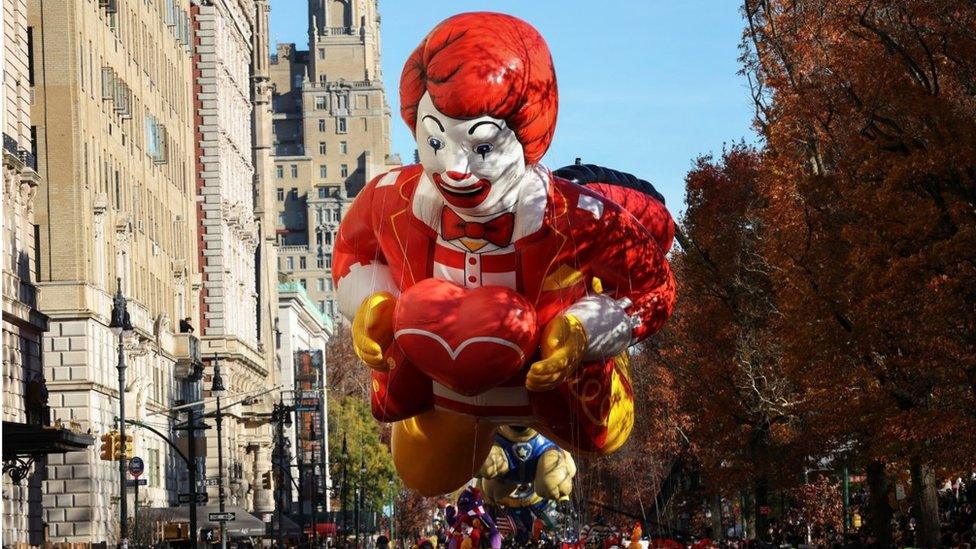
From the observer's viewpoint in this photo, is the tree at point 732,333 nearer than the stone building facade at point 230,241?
Yes

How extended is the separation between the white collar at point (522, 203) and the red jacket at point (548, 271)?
0.25ft

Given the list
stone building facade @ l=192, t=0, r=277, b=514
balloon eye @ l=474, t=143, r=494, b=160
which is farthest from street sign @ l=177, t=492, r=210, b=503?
balloon eye @ l=474, t=143, r=494, b=160

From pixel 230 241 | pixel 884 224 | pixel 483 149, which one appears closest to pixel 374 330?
pixel 483 149

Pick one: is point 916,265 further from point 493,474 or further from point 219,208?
point 219,208

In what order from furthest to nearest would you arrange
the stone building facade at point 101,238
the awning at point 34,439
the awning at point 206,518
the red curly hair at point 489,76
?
the awning at point 206,518
the stone building facade at point 101,238
the awning at point 34,439
the red curly hair at point 489,76

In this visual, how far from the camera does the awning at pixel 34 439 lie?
108ft

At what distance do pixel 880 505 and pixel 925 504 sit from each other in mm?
6506

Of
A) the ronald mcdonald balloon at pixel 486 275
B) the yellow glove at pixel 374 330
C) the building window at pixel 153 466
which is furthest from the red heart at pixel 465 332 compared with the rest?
the building window at pixel 153 466

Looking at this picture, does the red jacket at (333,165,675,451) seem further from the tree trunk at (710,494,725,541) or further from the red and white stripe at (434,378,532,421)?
the tree trunk at (710,494,725,541)

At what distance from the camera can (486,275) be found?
862 inches

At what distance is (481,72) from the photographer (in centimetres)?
2061

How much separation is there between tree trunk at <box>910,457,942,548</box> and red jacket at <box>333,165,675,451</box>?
12036 millimetres

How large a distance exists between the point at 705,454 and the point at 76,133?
67.5 ft

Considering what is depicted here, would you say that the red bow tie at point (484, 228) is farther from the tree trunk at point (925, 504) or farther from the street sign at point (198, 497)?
the street sign at point (198, 497)
